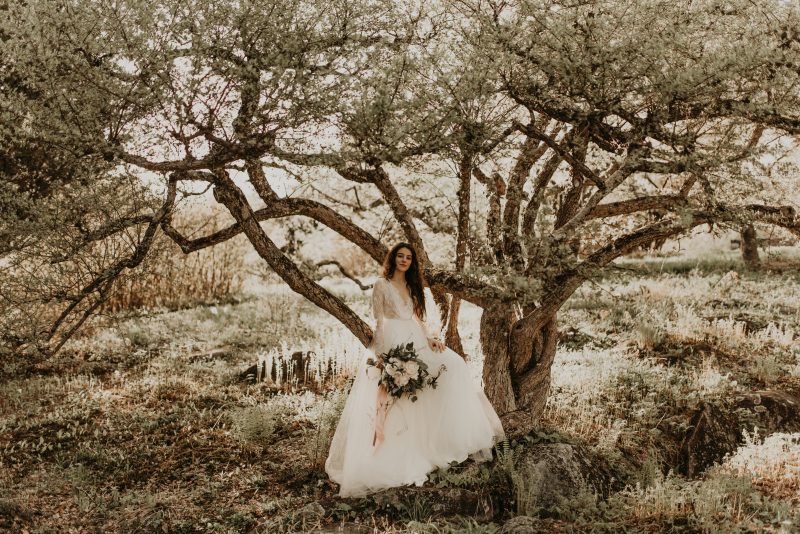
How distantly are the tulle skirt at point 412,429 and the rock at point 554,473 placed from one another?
0.51 meters

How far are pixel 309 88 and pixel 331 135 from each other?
1.78 ft

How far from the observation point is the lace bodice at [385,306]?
625cm

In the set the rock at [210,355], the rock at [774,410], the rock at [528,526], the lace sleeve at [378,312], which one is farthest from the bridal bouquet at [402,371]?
the rock at [210,355]

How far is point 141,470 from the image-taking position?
23.4ft

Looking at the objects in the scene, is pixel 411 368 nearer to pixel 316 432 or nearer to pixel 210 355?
pixel 316 432

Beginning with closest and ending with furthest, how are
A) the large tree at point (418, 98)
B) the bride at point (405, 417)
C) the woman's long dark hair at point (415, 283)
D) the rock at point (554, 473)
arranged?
the large tree at point (418, 98) → the rock at point (554, 473) → the bride at point (405, 417) → the woman's long dark hair at point (415, 283)

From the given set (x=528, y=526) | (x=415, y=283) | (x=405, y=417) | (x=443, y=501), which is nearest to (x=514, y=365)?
(x=415, y=283)

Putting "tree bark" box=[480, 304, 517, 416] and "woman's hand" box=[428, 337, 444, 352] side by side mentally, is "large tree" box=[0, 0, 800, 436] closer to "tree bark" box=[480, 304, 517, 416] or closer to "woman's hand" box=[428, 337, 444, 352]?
"tree bark" box=[480, 304, 517, 416]

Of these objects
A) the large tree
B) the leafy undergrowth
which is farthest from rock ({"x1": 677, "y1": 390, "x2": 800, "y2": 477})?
the large tree

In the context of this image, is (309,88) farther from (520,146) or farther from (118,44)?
(520,146)

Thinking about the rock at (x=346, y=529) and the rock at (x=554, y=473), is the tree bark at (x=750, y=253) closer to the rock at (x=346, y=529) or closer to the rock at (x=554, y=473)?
the rock at (x=554, y=473)

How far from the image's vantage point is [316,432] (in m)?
7.66

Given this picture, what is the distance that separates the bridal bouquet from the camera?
5.84 metres

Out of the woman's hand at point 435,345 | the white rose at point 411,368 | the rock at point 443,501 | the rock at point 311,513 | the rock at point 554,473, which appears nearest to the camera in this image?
the rock at point 311,513
